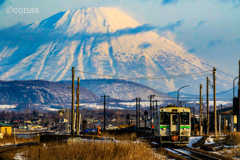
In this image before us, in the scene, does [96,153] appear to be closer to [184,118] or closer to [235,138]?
[184,118]

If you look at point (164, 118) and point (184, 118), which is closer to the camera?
point (164, 118)

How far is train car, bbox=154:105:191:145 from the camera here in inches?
1599

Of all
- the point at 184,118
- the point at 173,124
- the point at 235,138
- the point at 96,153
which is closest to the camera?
the point at 96,153

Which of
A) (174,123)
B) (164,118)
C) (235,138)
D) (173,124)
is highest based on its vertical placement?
(164,118)

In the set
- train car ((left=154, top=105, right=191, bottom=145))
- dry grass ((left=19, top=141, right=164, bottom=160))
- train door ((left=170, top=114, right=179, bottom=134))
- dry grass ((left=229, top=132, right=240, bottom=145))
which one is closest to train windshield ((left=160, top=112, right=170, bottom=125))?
train car ((left=154, top=105, right=191, bottom=145))

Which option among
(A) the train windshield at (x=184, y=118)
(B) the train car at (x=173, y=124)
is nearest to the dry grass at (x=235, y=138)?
(B) the train car at (x=173, y=124)

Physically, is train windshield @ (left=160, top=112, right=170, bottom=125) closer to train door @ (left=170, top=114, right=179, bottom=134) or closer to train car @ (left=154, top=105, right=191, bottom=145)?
train car @ (left=154, top=105, right=191, bottom=145)

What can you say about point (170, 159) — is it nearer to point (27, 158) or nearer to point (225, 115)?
point (27, 158)

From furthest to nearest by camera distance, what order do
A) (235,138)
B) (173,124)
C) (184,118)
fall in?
(235,138), (184,118), (173,124)

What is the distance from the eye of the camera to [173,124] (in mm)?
40750

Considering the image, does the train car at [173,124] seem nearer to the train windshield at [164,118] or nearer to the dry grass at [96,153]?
the train windshield at [164,118]

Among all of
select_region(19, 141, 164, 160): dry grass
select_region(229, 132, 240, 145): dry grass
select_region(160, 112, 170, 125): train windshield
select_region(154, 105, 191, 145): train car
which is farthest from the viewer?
select_region(229, 132, 240, 145): dry grass

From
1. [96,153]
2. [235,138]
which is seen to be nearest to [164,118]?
[235,138]

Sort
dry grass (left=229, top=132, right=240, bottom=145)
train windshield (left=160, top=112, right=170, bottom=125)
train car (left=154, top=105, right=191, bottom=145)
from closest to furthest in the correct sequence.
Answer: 1. train car (left=154, top=105, right=191, bottom=145)
2. train windshield (left=160, top=112, right=170, bottom=125)
3. dry grass (left=229, top=132, right=240, bottom=145)
